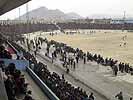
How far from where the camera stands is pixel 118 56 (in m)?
49.9

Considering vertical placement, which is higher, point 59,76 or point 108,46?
point 59,76

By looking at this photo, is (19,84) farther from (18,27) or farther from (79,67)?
(18,27)

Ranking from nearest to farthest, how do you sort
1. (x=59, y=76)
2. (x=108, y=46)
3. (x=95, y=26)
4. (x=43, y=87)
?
(x=43, y=87) → (x=59, y=76) → (x=108, y=46) → (x=95, y=26)

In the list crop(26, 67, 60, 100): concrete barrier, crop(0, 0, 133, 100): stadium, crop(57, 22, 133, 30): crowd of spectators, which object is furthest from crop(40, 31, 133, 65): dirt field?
crop(57, 22, 133, 30): crowd of spectators

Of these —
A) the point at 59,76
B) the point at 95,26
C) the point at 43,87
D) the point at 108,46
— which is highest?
the point at 95,26

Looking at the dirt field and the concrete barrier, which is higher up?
the concrete barrier

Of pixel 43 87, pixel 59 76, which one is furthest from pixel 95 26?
pixel 43 87

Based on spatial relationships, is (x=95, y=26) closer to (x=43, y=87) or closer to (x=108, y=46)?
(x=108, y=46)

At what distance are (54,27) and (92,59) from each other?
77.7 metres

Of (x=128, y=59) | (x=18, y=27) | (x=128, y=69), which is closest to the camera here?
(x=128, y=69)

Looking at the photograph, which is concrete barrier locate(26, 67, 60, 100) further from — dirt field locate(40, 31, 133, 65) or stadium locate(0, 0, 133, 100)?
dirt field locate(40, 31, 133, 65)

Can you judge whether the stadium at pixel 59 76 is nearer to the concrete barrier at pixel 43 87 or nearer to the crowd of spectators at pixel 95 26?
the concrete barrier at pixel 43 87

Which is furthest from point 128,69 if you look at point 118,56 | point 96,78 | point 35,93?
point 35,93

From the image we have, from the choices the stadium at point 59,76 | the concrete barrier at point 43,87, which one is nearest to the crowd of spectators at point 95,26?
the stadium at point 59,76
